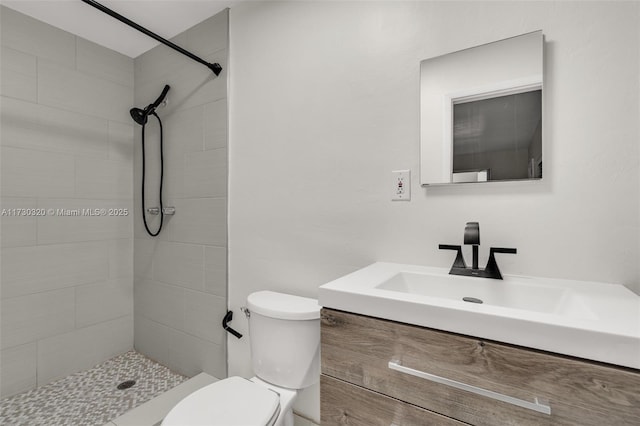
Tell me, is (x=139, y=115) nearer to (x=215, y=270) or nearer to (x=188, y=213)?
(x=188, y=213)

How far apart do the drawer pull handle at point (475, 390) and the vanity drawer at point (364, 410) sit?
0.09 metres

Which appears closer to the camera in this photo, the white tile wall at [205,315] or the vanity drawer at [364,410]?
the vanity drawer at [364,410]

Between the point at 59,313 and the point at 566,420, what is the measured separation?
2.63 meters

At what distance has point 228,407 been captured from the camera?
1.10 meters

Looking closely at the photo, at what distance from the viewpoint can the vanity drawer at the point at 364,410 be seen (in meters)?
0.79

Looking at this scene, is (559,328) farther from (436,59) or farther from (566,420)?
(436,59)

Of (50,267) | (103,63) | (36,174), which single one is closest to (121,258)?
(50,267)

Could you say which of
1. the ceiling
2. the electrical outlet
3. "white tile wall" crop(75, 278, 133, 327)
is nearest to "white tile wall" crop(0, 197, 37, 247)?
"white tile wall" crop(75, 278, 133, 327)

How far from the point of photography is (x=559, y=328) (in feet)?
2.08

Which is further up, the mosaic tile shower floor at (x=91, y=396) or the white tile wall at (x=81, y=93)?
the white tile wall at (x=81, y=93)

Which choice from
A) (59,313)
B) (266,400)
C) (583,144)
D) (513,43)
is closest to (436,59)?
(513,43)

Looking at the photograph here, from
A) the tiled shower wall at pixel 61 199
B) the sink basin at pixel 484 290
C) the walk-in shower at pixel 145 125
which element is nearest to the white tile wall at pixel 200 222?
the walk-in shower at pixel 145 125

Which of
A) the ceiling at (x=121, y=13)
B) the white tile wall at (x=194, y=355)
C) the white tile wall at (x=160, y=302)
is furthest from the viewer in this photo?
the white tile wall at (x=160, y=302)

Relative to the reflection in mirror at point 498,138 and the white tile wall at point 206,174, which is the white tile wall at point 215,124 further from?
the reflection in mirror at point 498,138
